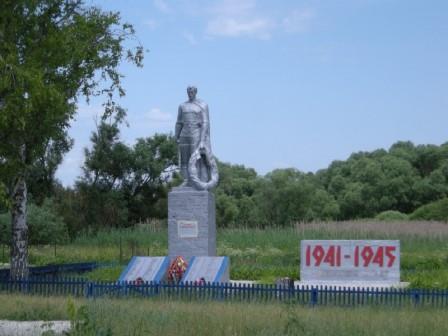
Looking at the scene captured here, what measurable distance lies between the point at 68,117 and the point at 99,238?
648 inches

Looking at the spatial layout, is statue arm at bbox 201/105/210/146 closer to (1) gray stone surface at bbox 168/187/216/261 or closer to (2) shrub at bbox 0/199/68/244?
(1) gray stone surface at bbox 168/187/216/261

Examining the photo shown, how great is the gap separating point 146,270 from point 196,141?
4.01 metres

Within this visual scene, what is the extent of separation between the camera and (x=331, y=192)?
62062mm

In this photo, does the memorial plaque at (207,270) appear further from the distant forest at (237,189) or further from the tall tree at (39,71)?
the distant forest at (237,189)

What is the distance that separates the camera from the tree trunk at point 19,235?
20.5 metres

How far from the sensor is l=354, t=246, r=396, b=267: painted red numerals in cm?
2103

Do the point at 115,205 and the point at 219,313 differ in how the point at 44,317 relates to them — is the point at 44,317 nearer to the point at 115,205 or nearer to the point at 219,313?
the point at 219,313

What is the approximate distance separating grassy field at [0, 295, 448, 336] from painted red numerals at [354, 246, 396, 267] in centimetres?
692

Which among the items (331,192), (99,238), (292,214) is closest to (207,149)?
(99,238)

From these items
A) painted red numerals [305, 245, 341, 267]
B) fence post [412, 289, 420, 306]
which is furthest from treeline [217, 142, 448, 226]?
fence post [412, 289, 420, 306]

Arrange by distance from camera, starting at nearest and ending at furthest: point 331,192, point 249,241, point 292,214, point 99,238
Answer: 1. point 249,241
2. point 99,238
3. point 292,214
4. point 331,192

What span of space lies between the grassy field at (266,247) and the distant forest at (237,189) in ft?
9.77

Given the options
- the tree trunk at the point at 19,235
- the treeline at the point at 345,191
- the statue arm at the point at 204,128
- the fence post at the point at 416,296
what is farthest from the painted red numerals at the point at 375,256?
the treeline at the point at 345,191

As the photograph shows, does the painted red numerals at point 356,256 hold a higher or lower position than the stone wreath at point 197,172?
lower
